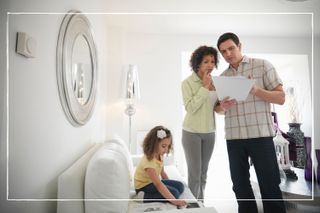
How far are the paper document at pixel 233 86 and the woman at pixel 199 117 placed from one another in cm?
3

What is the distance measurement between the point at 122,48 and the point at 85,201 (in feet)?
2.14

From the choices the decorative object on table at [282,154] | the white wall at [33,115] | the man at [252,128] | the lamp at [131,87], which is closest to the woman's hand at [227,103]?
the man at [252,128]

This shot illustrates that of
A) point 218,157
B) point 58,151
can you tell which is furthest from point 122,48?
point 218,157

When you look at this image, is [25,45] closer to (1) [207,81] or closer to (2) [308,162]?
(1) [207,81]

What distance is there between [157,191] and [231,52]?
2.17 ft

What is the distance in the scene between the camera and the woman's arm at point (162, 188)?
91 cm

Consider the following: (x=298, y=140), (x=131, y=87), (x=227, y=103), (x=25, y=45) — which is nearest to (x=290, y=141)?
(x=298, y=140)

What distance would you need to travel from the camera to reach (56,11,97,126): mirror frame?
94cm

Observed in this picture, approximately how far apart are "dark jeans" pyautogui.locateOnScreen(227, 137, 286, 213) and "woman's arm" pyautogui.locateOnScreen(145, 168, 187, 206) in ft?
0.86

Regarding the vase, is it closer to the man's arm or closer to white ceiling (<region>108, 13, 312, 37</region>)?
the man's arm

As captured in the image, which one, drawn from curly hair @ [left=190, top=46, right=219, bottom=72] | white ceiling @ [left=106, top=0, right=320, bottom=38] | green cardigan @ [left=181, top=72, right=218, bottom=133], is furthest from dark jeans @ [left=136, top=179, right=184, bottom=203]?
white ceiling @ [left=106, top=0, right=320, bottom=38]

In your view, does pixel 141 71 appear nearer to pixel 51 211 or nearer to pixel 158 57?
pixel 158 57

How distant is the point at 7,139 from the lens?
84cm

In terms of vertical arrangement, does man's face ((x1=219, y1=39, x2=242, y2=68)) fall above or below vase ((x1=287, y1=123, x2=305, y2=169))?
above
